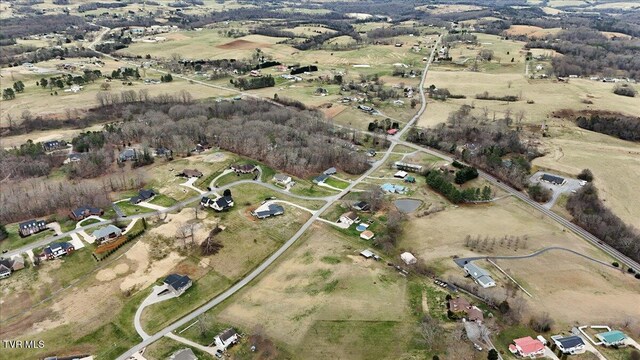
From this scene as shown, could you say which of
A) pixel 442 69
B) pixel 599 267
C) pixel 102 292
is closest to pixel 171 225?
A: pixel 102 292

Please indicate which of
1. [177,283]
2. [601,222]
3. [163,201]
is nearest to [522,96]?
[601,222]

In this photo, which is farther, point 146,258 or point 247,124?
point 247,124

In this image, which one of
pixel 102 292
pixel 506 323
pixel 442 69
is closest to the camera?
pixel 506 323

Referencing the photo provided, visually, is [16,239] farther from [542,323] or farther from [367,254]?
[542,323]

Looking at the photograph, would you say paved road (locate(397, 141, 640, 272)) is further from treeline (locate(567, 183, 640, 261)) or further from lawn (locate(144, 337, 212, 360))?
lawn (locate(144, 337, 212, 360))

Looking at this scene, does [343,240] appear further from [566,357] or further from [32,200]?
[32,200]

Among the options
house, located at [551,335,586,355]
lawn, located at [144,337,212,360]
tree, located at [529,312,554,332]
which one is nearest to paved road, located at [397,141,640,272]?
tree, located at [529,312,554,332]
